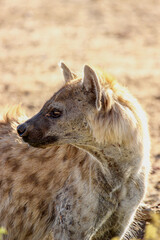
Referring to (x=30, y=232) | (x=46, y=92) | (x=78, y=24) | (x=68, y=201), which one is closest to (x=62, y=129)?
(x=68, y=201)

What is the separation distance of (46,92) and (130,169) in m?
3.65

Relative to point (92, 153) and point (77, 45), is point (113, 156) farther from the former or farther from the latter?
point (77, 45)

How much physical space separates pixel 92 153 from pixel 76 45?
207 inches

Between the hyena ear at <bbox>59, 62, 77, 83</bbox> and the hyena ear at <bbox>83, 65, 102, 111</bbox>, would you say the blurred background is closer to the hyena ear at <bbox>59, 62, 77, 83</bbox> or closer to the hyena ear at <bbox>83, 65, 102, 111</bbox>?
the hyena ear at <bbox>59, 62, 77, 83</bbox>

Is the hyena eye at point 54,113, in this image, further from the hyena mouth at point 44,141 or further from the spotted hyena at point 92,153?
the hyena mouth at point 44,141

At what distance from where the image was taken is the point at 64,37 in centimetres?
851

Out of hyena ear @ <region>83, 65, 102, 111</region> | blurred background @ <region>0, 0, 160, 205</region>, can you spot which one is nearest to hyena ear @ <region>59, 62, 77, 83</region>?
hyena ear @ <region>83, 65, 102, 111</region>

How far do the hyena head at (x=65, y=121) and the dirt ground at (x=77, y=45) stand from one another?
2.02m

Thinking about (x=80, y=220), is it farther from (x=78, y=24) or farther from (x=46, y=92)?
(x=78, y=24)

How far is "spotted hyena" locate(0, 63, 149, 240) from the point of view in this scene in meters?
2.97

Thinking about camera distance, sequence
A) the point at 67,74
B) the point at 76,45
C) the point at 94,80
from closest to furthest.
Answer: the point at 94,80
the point at 67,74
the point at 76,45

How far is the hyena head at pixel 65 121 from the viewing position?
3014 mm

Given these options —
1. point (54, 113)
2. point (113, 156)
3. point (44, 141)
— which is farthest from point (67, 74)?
point (113, 156)

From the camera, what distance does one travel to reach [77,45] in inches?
321
